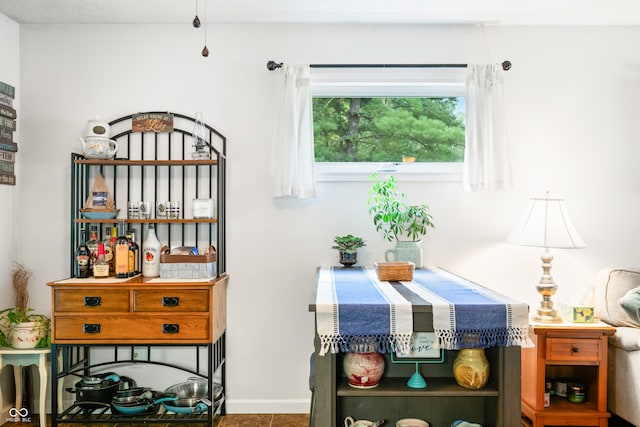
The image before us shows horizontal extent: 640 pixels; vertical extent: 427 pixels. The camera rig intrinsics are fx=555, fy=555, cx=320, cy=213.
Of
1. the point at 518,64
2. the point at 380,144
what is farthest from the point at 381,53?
the point at 518,64

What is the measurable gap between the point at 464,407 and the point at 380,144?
1.77m

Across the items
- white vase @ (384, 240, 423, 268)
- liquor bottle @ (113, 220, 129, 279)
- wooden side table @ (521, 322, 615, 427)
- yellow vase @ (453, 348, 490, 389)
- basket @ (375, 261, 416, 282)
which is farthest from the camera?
white vase @ (384, 240, 423, 268)

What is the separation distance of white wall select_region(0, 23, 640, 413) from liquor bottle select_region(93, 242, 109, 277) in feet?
1.31

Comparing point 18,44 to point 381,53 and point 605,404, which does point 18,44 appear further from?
point 605,404

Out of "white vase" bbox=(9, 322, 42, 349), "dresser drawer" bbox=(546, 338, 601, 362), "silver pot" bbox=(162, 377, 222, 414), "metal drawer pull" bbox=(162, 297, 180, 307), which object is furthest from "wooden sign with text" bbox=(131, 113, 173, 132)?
"dresser drawer" bbox=(546, 338, 601, 362)

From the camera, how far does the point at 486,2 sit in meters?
3.02

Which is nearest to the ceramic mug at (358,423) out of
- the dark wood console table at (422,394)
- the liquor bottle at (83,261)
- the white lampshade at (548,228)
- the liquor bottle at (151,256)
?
the dark wood console table at (422,394)

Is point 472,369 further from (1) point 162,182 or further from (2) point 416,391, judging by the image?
(1) point 162,182

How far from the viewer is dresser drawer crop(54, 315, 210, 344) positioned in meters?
2.88

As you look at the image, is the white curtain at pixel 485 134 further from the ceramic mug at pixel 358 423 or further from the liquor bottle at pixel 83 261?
the liquor bottle at pixel 83 261

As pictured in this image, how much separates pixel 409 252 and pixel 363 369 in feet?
3.92

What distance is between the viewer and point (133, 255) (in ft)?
10.3

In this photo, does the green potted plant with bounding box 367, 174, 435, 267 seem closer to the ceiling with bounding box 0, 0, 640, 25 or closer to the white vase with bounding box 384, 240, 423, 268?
the white vase with bounding box 384, 240, 423, 268

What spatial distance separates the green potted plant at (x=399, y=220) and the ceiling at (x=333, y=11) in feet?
3.10
